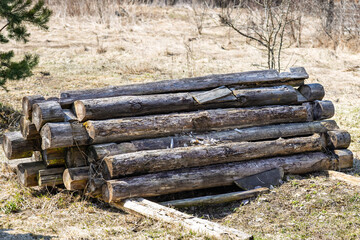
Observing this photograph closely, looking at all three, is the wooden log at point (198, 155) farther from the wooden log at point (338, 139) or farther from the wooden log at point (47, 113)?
the wooden log at point (47, 113)

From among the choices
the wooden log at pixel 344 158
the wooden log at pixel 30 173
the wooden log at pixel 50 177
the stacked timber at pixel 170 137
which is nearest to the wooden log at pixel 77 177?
the stacked timber at pixel 170 137

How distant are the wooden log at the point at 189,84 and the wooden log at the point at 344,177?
157 cm

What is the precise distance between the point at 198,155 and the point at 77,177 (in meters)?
1.41

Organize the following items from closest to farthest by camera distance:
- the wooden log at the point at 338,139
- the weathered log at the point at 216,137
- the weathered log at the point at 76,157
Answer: the weathered log at the point at 216,137
the weathered log at the point at 76,157
the wooden log at the point at 338,139

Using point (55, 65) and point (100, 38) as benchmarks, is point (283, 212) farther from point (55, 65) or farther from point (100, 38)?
point (100, 38)

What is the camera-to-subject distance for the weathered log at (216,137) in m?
5.29

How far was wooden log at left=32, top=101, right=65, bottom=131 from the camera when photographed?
17.1ft

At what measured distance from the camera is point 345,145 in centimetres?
644

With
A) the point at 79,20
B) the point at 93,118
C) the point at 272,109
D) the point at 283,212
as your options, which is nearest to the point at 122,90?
the point at 93,118

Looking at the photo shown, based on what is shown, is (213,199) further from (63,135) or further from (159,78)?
(159,78)

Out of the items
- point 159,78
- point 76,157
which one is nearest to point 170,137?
point 76,157

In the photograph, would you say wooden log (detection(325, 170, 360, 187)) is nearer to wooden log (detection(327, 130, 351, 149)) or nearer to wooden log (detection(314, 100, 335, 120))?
wooden log (detection(327, 130, 351, 149))

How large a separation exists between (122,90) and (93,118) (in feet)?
2.13

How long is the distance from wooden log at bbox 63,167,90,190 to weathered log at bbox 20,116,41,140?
0.66 meters
